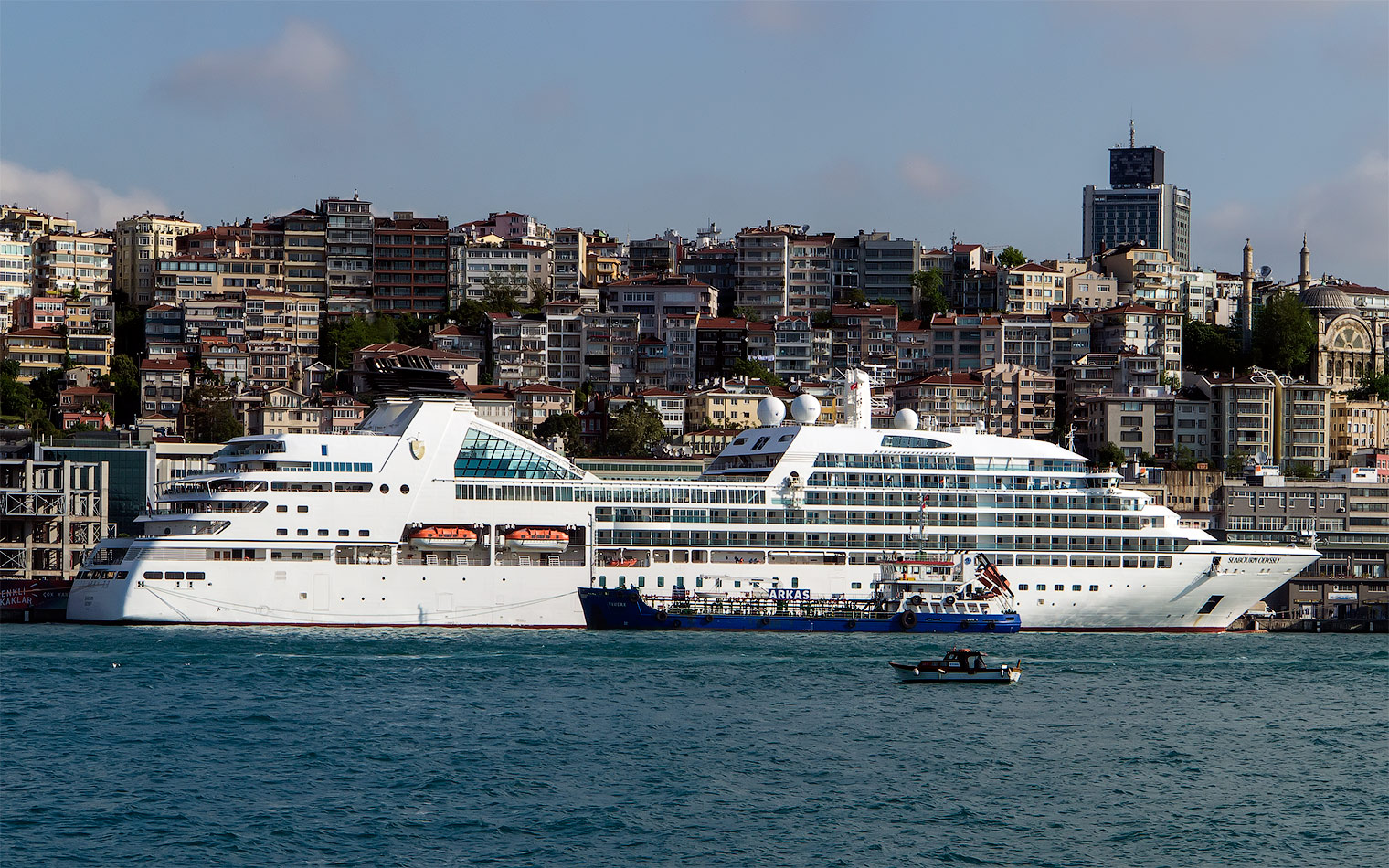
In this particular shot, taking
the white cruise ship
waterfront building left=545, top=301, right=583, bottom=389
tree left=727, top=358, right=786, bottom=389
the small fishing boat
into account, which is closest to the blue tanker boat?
the white cruise ship

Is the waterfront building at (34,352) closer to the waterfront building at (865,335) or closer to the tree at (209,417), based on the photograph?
the tree at (209,417)

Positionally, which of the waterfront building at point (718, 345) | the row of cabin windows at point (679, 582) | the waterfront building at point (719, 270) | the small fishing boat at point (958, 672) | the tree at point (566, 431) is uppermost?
the waterfront building at point (719, 270)

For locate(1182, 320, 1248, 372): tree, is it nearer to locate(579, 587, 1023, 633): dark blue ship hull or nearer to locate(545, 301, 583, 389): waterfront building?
locate(545, 301, 583, 389): waterfront building

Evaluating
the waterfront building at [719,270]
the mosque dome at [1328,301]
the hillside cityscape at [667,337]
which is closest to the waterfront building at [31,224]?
the hillside cityscape at [667,337]

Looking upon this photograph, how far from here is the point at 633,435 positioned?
9875cm

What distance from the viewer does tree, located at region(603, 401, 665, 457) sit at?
9869 centimetres

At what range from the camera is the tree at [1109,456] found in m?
99.8

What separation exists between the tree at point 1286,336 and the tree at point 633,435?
137ft

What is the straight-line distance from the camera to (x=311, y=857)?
2730 cm

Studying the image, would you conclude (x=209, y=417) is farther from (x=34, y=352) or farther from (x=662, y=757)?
(x=662, y=757)

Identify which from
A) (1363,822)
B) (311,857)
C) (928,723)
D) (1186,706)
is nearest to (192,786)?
(311,857)

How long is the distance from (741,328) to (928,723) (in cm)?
7986

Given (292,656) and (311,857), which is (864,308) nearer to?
(292,656)

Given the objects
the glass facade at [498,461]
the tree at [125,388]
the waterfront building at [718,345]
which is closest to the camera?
the glass facade at [498,461]
